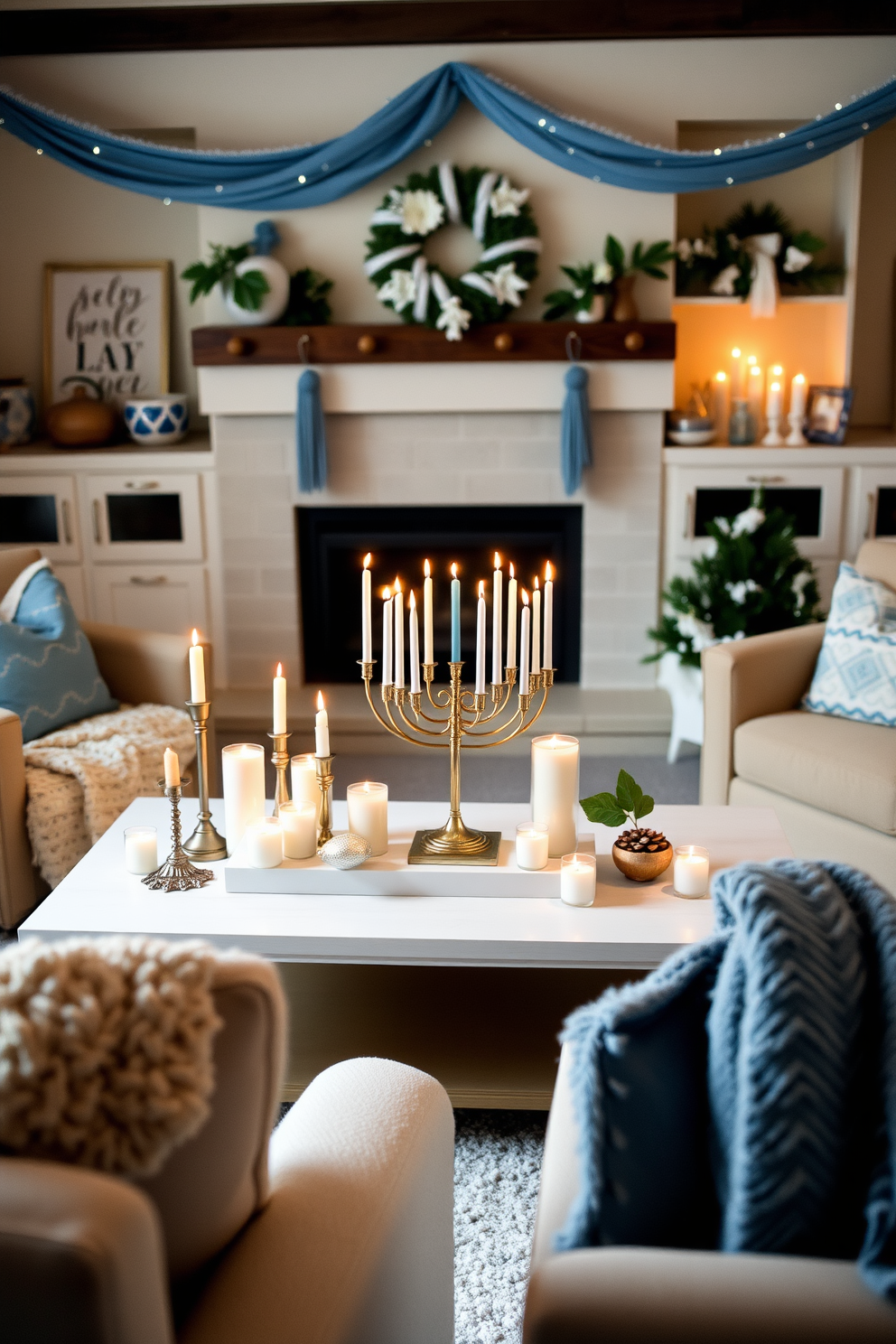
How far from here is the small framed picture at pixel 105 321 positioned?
473 centimetres

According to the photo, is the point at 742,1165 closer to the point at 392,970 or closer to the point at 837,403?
the point at 392,970

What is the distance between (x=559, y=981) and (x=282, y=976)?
52 centimetres

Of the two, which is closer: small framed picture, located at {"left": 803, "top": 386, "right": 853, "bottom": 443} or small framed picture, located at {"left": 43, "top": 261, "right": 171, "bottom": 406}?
small framed picture, located at {"left": 803, "top": 386, "right": 853, "bottom": 443}

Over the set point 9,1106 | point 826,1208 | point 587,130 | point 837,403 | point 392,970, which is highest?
point 587,130

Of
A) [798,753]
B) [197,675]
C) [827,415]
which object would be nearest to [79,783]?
[197,675]

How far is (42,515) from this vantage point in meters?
4.45

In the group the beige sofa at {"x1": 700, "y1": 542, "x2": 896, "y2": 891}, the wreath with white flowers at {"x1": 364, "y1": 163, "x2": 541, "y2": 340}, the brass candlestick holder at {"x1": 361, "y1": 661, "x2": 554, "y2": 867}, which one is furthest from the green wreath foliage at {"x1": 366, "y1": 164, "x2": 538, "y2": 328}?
the brass candlestick holder at {"x1": 361, "y1": 661, "x2": 554, "y2": 867}

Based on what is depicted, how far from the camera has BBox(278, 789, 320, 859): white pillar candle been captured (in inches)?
87.4

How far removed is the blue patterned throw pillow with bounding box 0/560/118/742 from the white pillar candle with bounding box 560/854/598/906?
149 cm

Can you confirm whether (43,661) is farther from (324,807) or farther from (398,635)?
(398,635)

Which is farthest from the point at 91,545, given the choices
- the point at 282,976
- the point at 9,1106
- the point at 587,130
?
the point at 9,1106

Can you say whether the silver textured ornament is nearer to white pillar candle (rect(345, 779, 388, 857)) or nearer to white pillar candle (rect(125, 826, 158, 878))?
white pillar candle (rect(345, 779, 388, 857))

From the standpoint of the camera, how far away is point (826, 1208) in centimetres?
98

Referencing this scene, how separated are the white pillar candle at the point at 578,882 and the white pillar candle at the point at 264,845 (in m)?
0.51
